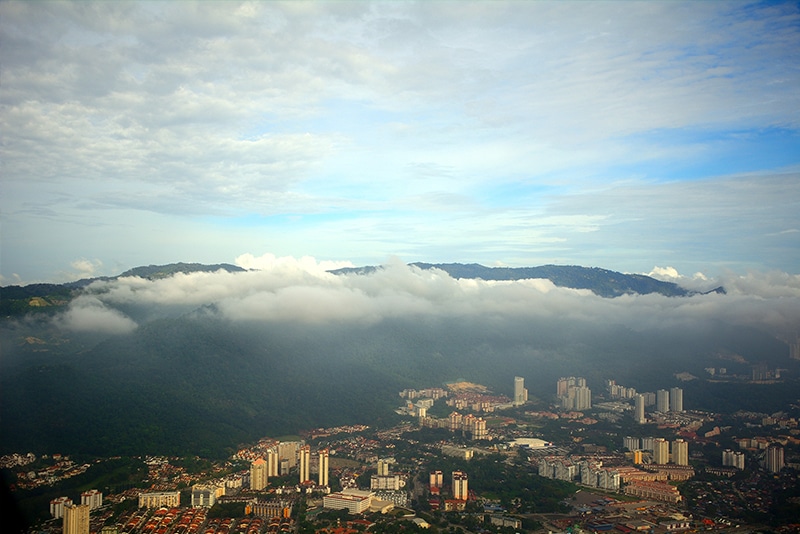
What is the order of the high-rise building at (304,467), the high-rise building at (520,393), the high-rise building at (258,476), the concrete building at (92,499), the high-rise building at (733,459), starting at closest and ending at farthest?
the concrete building at (92,499) → the high-rise building at (258,476) → the high-rise building at (304,467) → the high-rise building at (733,459) → the high-rise building at (520,393)

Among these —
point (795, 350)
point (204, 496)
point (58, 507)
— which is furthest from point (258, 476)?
point (795, 350)

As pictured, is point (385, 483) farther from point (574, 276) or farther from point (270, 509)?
point (574, 276)

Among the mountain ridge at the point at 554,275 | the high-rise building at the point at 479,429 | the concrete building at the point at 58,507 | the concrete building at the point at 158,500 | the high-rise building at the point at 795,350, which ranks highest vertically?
the mountain ridge at the point at 554,275

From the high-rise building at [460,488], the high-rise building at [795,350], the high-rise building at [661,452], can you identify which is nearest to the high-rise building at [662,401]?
the high-rise building at [795,350]

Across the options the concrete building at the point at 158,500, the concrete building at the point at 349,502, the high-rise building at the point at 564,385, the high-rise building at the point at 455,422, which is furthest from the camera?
the high-rise building at the point at 564,385

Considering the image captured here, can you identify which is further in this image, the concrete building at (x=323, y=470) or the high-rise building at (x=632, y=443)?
the high-rise building at (x=632, y=443)

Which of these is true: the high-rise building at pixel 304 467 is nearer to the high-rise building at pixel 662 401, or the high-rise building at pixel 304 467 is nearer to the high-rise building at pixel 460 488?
Answer: the high-rise building at pixel 460 488
